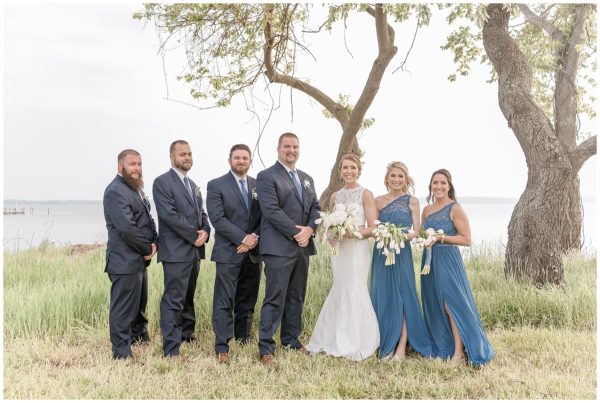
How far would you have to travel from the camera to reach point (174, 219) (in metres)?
5.67

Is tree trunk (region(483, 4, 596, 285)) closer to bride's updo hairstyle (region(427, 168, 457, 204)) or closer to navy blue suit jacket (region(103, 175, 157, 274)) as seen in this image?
bride's updo hairstyle (region(427, 168, 457, 204))

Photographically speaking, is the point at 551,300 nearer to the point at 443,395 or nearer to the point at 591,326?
the point at 591,326

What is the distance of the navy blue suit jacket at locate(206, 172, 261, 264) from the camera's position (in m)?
5.71

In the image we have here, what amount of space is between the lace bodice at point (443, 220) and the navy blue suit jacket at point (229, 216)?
174 centimetres

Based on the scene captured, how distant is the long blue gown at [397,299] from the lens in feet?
18.9

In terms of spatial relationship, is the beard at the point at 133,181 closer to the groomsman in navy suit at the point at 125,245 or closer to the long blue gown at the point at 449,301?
the groomsman in navy suit at the point at 125,245

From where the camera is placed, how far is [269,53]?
9391mm

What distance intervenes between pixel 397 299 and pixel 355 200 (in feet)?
3.56

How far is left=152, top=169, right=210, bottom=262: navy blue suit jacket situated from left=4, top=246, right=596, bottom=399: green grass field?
1043 mm

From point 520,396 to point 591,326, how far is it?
9.30 feet

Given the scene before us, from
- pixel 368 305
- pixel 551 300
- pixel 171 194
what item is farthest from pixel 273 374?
pixel 551 300

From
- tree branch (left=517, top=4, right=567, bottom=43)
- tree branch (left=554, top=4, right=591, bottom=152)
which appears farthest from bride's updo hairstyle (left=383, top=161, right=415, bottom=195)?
tree branch (left=517, top=4, right=567, bottom=43)

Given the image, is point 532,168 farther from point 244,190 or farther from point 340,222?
point 244,190

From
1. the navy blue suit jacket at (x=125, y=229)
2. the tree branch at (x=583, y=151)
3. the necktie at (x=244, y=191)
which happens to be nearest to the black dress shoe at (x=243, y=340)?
the navy blue suit jacket at (x=125, y=229)
